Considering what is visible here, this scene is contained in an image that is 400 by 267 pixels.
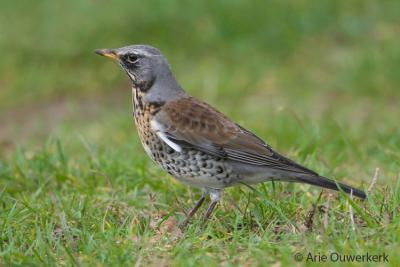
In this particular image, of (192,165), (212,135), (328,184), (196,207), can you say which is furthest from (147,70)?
(328,184)

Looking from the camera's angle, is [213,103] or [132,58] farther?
[213,103]

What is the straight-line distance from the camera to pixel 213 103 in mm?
9992

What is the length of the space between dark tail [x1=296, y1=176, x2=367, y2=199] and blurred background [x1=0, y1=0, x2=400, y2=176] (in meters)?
3.49

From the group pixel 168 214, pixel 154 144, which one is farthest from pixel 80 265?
pixel 154 144

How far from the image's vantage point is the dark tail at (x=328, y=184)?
5.63m

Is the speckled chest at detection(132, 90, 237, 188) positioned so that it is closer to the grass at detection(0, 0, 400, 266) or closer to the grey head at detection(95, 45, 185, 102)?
the grass at detection(0, 0, 400, 266)

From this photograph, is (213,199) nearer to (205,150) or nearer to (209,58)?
(205,150)

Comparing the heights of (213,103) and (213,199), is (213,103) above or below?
above

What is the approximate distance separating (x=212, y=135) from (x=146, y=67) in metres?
0.79

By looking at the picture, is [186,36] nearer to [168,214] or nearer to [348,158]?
[348,158]

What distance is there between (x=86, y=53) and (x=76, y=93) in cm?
61

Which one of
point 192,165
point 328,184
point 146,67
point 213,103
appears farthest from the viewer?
point 213,103

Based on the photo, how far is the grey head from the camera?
21.0 ft

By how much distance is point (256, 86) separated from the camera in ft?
34.7
